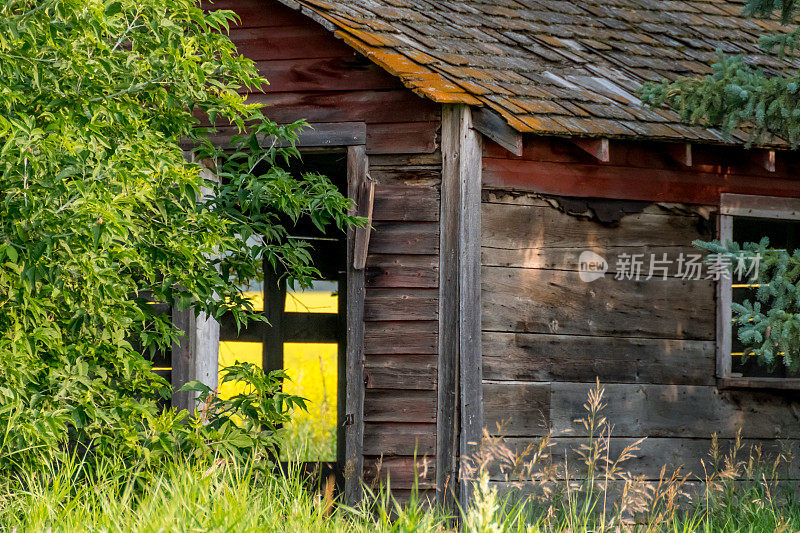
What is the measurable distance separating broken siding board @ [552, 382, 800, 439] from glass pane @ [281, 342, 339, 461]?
3415 mm

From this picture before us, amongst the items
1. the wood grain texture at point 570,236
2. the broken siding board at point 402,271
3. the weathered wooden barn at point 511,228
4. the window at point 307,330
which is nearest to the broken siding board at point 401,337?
the weathered wooden barn at point 511,228

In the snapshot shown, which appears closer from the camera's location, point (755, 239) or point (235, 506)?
point (235, 506)

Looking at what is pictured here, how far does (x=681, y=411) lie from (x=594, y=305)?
0.99m

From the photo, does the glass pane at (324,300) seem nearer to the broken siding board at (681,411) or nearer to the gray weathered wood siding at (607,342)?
the gray weathered wood siding at (607,342)

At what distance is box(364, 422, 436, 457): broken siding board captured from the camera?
643 centimetres

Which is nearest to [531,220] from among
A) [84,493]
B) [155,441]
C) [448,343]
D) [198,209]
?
[448,343]

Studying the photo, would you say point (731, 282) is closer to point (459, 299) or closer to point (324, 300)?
point (459, 299)

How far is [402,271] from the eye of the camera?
657cm

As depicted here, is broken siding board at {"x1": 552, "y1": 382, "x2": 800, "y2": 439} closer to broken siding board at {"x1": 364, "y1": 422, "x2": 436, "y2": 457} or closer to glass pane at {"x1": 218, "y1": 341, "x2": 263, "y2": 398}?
broken siding board at {"x1": 364, "y1": 422, "x2": 436, "y2": 457}

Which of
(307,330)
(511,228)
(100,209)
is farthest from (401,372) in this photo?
(307,330)

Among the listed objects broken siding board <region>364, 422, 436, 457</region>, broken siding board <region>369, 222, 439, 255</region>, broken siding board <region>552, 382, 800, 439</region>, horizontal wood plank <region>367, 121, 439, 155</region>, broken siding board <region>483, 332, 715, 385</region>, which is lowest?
broken siding board <region>364, 422, 436, 457</region>

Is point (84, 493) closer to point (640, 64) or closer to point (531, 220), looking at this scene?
point (531, 220)

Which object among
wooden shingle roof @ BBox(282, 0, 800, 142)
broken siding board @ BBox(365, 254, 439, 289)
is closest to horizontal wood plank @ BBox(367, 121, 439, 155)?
wooden shingle roof @ BBox(282, 0, 800, 142)

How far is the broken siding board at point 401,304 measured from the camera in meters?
6.50
